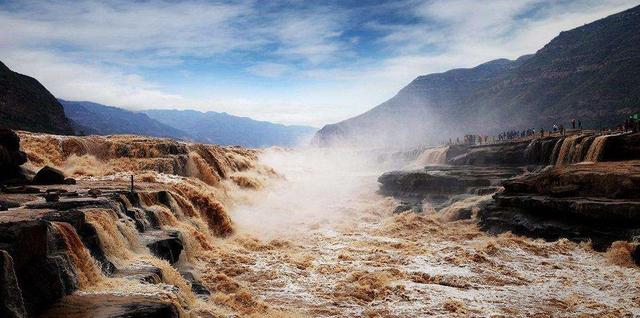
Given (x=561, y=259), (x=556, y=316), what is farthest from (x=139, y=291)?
(x=561, y=259)

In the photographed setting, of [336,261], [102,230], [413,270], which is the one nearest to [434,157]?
[336,261]

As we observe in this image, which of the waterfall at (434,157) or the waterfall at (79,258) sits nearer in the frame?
the waterfall at (79,258)

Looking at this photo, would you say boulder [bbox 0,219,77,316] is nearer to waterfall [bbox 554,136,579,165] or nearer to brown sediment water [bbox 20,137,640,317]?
brown sediment water [bbox 20,137,640,317]

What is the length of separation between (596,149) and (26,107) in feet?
260

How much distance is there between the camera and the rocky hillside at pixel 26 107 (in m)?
69.2

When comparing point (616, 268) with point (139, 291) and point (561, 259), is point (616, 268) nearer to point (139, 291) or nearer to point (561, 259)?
point (561, 259)

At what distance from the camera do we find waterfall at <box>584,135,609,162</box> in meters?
25.9

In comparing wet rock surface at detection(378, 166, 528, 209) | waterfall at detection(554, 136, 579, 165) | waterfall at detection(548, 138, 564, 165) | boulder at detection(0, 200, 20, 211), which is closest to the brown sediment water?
waterfall at detection(554, 136, 579, 165)

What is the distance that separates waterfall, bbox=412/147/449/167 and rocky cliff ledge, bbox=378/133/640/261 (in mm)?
10516

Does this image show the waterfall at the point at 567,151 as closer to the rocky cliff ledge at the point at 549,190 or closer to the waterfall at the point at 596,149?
the rocky cliff ledge at the point at 549,190

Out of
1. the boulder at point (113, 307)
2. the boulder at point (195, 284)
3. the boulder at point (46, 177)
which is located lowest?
the boulder at point (195, 284)

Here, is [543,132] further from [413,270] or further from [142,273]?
[142,273]

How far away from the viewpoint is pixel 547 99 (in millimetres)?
130625

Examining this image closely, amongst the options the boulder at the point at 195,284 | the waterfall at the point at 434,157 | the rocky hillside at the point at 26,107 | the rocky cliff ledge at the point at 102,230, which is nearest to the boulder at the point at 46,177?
the rocky cliff ledge at the point at 102,230
